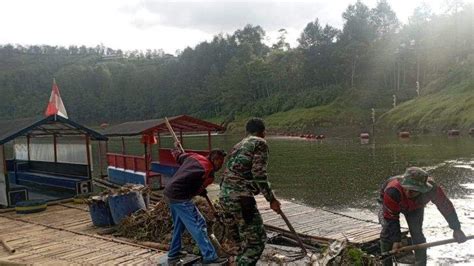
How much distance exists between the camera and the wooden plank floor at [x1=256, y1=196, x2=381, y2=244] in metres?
9.52

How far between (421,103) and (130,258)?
56.4 m

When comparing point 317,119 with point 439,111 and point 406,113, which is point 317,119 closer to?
point 406,113

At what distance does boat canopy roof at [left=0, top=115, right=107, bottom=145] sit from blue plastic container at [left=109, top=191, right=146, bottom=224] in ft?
17.7

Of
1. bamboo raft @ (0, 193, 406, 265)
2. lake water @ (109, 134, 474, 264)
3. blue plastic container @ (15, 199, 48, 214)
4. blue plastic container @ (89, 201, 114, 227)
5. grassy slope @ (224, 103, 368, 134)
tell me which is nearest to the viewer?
bamboo raft @ (0, 193, 406, 265)

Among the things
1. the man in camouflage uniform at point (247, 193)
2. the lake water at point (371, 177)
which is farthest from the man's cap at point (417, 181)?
the lake water at point (371, 177)

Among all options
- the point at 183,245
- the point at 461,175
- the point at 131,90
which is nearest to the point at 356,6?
the point at 131,90

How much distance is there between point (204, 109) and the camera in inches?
4355

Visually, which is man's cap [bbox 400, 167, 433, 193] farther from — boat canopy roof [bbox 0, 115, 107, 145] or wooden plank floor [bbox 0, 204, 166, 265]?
boat canopy roof [bbox 0, 115, 107, 145]

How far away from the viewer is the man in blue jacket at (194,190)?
7082 millimetres

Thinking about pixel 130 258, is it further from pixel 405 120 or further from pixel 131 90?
pixel 131 90

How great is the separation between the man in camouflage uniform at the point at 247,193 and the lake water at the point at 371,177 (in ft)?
16.2

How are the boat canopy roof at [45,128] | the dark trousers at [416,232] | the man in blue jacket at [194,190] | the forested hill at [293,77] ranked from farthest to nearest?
the forested hill at [293,77] → the boat canopy roof at [45,128] → the man in blue jacket at [194,190] → the dark trousers at [416,232]

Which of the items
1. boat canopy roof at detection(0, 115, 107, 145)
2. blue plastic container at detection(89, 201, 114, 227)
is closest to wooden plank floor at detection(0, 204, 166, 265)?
blue plastic container at detection(89, 201, 114, 227)

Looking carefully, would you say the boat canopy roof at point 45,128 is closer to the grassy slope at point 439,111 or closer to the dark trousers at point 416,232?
the dark trousers at point 416,232
